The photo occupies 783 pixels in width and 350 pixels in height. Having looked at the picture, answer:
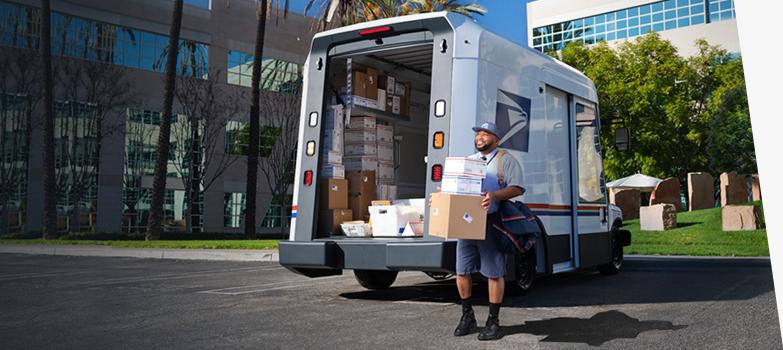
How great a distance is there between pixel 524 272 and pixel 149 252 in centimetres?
1284

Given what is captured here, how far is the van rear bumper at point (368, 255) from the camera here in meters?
7.14

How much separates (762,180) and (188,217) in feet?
102

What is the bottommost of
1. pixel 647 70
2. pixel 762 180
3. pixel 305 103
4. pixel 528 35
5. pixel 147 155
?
pixel 762 180

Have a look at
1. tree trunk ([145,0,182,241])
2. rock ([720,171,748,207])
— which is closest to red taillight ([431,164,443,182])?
tree trunk ([145,0,182,241])

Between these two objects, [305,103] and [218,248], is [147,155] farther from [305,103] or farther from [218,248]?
[305,103]

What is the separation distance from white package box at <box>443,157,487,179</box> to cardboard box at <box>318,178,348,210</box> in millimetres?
2927

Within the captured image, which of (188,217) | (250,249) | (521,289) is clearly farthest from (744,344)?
(188,217)

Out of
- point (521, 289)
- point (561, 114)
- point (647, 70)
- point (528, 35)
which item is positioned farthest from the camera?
point (528, 35)

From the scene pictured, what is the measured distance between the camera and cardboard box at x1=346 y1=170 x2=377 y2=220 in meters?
8.98

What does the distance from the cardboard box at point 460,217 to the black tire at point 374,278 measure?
377 cm

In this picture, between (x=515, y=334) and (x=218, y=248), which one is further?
(x=218, y=248)

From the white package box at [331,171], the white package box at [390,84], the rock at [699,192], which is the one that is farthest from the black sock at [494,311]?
the rock at [699,192]

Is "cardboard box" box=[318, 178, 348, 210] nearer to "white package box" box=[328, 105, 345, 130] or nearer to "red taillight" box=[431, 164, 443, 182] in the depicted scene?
"white package box" box=[328, 105, 345, 130]

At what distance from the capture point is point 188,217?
31.8 m
